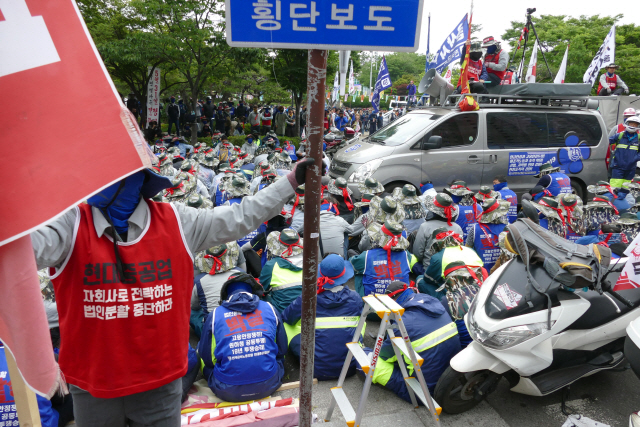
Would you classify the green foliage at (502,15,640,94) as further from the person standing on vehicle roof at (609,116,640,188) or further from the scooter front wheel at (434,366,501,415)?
the scooter front wheel at (434,366,501,415)

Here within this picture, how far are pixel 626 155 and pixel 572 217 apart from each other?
4.67 meters

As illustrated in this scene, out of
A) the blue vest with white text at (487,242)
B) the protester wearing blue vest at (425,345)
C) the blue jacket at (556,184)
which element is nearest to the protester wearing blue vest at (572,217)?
the blue vest with white text at (487,242)

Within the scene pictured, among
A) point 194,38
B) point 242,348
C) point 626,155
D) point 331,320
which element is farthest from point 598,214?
point 194,38

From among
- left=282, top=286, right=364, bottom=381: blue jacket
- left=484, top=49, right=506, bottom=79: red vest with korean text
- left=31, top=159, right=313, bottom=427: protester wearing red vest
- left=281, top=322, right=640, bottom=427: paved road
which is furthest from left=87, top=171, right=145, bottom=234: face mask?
left=484, top=49, right=506, bottom=79: red vest with korean text

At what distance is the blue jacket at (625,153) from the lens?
9180mm

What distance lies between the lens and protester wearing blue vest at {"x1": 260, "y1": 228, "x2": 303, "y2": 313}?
14.9 feet

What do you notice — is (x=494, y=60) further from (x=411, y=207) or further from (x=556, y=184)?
(x=411, y=207)

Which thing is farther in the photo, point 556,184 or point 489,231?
point 556,184

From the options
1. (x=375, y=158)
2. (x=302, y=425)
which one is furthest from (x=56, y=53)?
(x=375, y=158)

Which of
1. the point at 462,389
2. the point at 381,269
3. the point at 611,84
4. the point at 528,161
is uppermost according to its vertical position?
the point at 611,84

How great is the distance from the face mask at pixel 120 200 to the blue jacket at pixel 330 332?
7.27 ft

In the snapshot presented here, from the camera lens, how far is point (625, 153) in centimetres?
932

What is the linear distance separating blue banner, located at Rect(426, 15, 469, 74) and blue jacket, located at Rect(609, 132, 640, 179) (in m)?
4.02

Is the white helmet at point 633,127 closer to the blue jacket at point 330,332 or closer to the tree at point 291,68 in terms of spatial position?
the blue jacket at point 330,332
